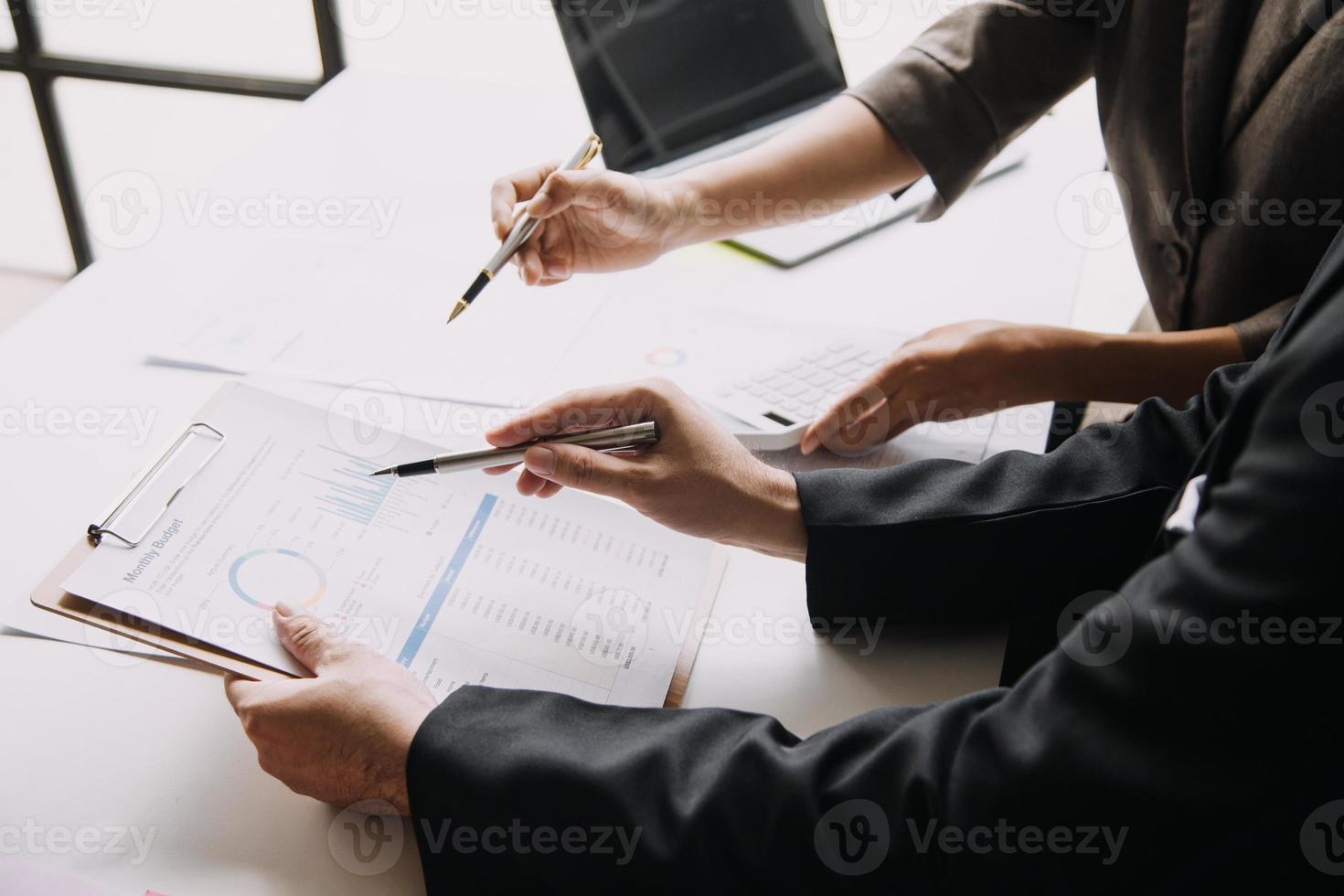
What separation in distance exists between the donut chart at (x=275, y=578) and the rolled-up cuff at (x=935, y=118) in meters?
0.87

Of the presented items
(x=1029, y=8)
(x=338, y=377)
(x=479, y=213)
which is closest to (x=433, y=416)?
(x=338, y=377)

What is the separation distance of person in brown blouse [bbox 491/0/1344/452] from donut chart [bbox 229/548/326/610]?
451mm

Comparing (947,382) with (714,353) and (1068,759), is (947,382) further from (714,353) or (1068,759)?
(1068,759)

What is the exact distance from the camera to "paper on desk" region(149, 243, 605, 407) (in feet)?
3.81

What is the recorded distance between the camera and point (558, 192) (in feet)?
3.71

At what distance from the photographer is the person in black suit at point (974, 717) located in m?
0.56

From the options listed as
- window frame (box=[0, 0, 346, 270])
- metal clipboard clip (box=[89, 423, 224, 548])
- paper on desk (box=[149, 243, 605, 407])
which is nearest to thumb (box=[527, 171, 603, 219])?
paper on desk (box=[149, 243, 605, 407])

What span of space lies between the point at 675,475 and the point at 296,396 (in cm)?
46

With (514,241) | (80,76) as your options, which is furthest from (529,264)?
(80,76)

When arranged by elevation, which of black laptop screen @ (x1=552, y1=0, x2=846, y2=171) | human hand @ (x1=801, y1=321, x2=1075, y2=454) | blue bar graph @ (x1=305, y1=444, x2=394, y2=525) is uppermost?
black laptop screen @ (x1=552, y1=0, x2=846, y2=171)

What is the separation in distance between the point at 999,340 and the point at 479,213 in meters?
0.74

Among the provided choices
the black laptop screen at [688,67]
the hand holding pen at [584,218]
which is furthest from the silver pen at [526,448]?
the black laptop screen at [688,67]

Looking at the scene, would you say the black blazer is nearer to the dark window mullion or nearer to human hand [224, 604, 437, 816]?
human hand [224, 604, 437, 816]

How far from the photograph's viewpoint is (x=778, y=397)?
3.63 feet
